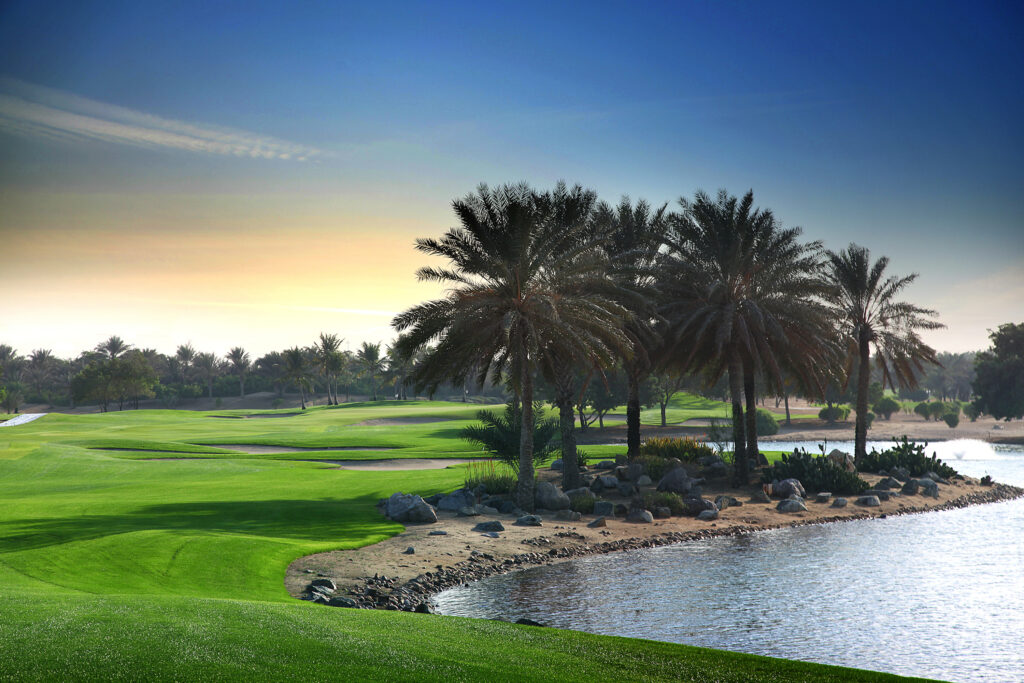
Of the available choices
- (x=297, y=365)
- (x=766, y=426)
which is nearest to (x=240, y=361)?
(x=297, y=365)

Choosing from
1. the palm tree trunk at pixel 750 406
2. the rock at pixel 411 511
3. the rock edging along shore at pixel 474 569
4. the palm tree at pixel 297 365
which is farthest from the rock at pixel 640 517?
the palm tree at pixel 297 365

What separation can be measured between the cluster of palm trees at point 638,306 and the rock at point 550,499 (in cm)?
63

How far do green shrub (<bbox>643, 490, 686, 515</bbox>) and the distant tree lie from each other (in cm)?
7308

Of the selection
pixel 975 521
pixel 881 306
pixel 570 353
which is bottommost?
pixel 975 521

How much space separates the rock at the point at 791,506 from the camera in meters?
32.4

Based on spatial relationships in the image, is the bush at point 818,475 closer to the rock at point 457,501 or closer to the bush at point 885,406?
the rock at point 457,501

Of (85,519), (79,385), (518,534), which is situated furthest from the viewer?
(79,385)

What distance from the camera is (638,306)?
35.6 m

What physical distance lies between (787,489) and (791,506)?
2.58m

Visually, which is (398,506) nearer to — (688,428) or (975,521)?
(975,521)

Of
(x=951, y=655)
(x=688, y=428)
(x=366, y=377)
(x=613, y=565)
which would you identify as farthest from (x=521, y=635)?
(x=366, y=377)

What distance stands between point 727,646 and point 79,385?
122329 mm

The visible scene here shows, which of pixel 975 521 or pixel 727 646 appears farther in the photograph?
pixel 975 521

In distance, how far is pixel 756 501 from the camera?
33906 millimetres
